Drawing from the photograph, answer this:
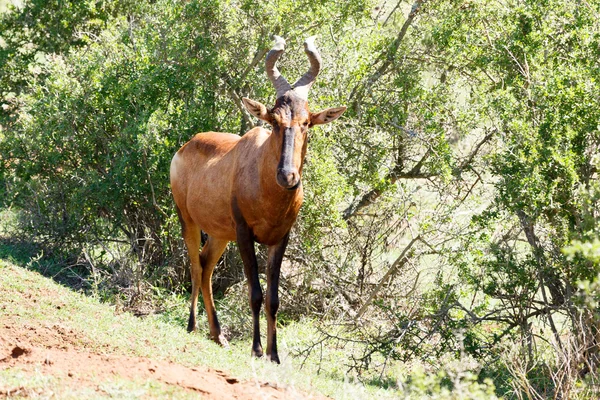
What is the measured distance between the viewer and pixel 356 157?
12312 millimetres

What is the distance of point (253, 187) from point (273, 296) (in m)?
1.14

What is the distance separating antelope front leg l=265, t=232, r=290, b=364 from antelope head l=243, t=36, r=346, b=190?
890mm

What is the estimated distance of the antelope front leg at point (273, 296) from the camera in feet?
31.0

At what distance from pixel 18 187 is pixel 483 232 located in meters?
6.88

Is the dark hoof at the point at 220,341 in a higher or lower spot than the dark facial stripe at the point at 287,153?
lower

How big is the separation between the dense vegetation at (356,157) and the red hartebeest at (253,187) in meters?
0.93

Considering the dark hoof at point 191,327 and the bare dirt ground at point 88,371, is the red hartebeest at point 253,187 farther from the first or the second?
the bare dirt ground at point 88,371

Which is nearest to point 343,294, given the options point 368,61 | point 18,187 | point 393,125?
point 393,125

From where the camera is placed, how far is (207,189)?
35.0ft

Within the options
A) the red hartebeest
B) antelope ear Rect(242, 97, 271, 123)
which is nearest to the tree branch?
the red hartebeest

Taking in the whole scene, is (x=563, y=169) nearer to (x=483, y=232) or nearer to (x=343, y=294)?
(x=483, y=232)

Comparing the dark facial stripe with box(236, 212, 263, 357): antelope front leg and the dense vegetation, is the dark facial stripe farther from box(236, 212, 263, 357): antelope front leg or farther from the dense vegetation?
the dense vegetation

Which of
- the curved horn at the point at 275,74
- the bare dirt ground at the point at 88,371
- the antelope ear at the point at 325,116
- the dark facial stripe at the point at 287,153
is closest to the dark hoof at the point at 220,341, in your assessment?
the bare dirt ground at the point at 88,371

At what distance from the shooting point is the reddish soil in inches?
249
